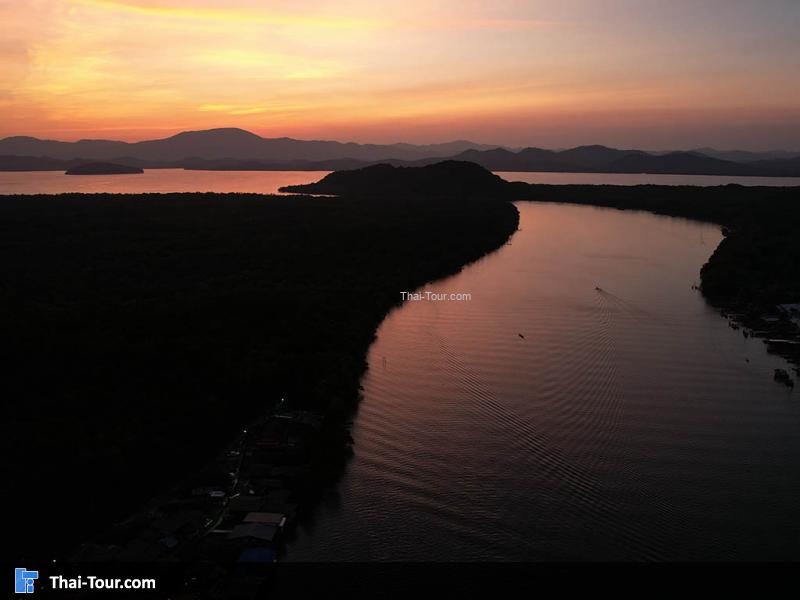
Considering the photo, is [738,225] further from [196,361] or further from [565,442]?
[196,361]

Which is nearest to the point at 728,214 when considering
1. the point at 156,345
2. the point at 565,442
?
the point at 565,442

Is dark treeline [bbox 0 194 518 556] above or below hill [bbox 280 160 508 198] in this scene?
below

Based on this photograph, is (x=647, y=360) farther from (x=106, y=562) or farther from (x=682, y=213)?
(x=682, y=213)

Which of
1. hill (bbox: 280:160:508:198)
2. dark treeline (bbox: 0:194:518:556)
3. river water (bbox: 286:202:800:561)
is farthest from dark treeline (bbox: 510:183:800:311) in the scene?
dark treeline (bbox: 0:194:518:556)

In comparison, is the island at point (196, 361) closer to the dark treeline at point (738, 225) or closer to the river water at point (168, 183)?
the dark treeline at point (738, 225)

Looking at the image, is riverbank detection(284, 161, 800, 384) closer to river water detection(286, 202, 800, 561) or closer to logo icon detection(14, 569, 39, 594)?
river water detection(286, 202, 800, 561)

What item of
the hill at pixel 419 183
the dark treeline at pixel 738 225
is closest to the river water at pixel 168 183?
the hill at pixel 419 183
